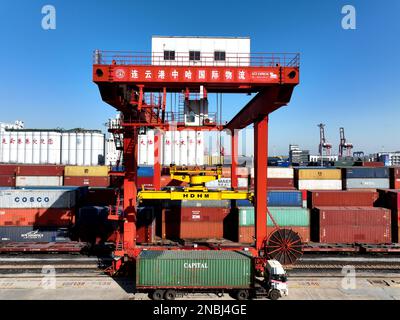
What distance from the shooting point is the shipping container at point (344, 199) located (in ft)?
89.7

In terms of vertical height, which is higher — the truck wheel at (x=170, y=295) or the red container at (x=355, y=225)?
the red container at (x=355, y=225)

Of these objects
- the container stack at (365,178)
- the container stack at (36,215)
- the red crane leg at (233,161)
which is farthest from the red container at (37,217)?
the container stack at (365,178)

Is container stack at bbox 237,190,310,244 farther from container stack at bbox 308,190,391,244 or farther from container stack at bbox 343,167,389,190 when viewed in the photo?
container stack at bbox 343,167,389,190

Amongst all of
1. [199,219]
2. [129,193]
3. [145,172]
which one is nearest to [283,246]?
[199,219]

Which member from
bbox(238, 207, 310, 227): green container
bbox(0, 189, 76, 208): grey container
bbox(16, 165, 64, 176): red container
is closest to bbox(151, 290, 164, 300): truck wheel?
bbox(238, 207, 310, 227): green container

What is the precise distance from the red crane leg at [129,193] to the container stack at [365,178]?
27194 millimetres

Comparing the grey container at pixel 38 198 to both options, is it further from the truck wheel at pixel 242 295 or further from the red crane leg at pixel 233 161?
the truck wheel at pixel 242 295

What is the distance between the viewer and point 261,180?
57.6 ft

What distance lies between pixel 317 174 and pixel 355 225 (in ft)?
33.7

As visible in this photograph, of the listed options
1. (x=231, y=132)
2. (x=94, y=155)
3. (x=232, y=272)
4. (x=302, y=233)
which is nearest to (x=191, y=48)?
(x=231, y=132)

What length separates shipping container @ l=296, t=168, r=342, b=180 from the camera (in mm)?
33688

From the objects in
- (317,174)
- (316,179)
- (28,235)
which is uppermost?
(317,174)

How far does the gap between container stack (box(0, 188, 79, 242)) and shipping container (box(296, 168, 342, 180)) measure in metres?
26.1

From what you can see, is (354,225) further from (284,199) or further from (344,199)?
(284,199)
